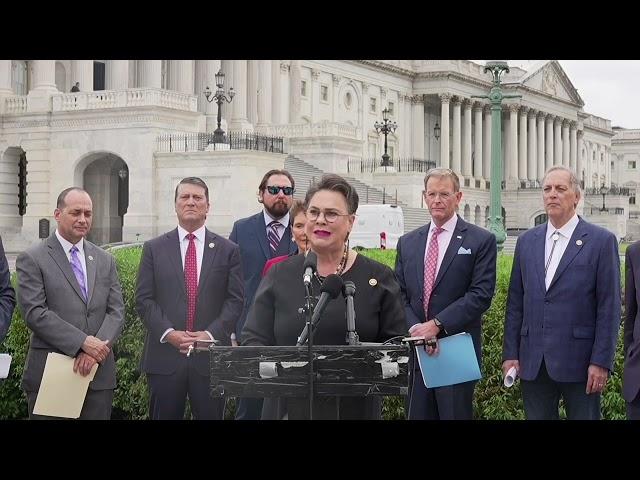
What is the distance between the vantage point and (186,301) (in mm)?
9023

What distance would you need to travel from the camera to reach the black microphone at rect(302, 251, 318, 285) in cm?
589

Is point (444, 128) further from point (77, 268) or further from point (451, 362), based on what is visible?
point (451, 362)

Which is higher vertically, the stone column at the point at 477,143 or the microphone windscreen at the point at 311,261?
the stone column at the point at 477,143

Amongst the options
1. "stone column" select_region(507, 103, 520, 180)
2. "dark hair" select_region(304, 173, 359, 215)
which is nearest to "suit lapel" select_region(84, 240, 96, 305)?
"dark hair" select_region(304, 173, 359, 215)

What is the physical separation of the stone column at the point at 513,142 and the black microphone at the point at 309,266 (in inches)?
4066

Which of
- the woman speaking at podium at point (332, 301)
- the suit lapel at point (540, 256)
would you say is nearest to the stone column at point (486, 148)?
the suit lapel at point (540, 256)

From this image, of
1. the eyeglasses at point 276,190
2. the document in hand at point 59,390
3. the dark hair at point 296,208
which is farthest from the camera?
the eyeglasses at point 276,190

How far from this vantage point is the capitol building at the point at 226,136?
46844 mm

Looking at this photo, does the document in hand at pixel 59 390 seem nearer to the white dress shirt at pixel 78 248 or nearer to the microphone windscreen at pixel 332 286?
the white dress shirt at pixel 78 248

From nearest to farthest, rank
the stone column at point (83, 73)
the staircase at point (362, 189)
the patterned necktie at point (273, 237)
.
Result: the patterned necktie at point (273, 237) → the staircase at point (362, 189) → the stone column at point (83, 73)

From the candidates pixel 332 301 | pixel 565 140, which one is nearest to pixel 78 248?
pixel 332 301

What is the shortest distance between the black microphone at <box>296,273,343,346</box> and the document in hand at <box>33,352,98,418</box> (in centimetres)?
298

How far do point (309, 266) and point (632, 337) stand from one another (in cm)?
299
